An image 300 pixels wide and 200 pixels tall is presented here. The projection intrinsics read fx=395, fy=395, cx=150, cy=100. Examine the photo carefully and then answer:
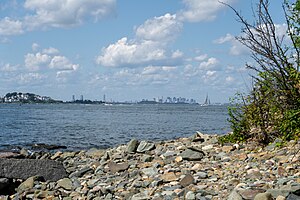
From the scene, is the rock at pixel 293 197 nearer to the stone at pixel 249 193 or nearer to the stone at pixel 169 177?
the stone at pixel 249 193

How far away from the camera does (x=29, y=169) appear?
462 inches

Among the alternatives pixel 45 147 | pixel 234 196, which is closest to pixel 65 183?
pixel 234 196

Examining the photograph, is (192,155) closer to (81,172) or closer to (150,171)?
(150,171)

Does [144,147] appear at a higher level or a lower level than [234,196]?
higher

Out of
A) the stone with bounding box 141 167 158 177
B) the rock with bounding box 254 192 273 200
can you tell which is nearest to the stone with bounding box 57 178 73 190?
the stone with bounding box 141 167 158 177

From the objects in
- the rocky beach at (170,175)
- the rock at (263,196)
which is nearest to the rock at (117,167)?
the rocky beach at (170,175)

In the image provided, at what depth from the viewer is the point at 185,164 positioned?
9586mm

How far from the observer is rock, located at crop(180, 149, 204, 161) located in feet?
32.2

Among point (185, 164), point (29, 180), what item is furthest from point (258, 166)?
point (29, 180)

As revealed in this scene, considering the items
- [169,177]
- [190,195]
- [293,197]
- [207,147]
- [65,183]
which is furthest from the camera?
[207,147]

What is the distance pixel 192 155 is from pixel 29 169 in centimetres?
503

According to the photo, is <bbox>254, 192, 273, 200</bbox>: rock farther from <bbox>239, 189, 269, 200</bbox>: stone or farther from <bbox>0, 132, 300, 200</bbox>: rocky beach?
<bbox>239, 189, 269, 200</bbox>: stone

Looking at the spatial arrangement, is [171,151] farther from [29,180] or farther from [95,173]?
[29,180]

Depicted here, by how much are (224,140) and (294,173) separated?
156 inches
